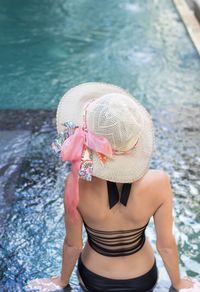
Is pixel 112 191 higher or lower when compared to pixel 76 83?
higher

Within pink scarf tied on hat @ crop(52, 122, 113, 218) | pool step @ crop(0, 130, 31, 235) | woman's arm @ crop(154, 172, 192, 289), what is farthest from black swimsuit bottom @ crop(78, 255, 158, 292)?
pool step @ crop(0, 130, 31, 235)

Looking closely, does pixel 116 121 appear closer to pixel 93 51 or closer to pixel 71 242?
pixel 71 242

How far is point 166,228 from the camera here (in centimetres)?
204

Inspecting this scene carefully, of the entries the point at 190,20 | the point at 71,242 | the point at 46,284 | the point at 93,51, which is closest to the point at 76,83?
the point at 93,51

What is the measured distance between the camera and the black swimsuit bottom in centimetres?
216

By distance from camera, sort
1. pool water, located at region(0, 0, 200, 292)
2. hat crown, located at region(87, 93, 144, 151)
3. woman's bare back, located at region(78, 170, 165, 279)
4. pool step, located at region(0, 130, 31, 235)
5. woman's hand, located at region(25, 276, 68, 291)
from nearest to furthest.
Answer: hat crown, located at region(87, 93, 144, 151) < woman's bare back, located at region(78, 170, 165, 279) < woman's hand, located at region(25, 276, 68, 291) < pool water, located at region(0, 0, 200, 292) < pool step, located at region(0, 130, 31, 235)

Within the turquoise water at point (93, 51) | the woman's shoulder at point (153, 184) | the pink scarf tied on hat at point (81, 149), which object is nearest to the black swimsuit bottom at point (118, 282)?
the woman's shoulder at point (153, 184)

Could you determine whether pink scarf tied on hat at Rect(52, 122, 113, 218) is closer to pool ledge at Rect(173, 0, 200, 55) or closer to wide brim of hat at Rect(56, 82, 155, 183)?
wide brim of hat at Rect(56, 82, 155, 183)

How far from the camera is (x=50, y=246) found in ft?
9.61

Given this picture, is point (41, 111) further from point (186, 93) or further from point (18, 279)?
point (18, 279)

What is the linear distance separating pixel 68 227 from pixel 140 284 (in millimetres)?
436

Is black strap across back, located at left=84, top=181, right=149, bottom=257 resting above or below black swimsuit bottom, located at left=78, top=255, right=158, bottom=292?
above

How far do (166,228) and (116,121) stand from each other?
1.93 ft

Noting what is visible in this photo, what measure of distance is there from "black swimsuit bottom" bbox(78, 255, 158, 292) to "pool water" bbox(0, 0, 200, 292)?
1.06ft
